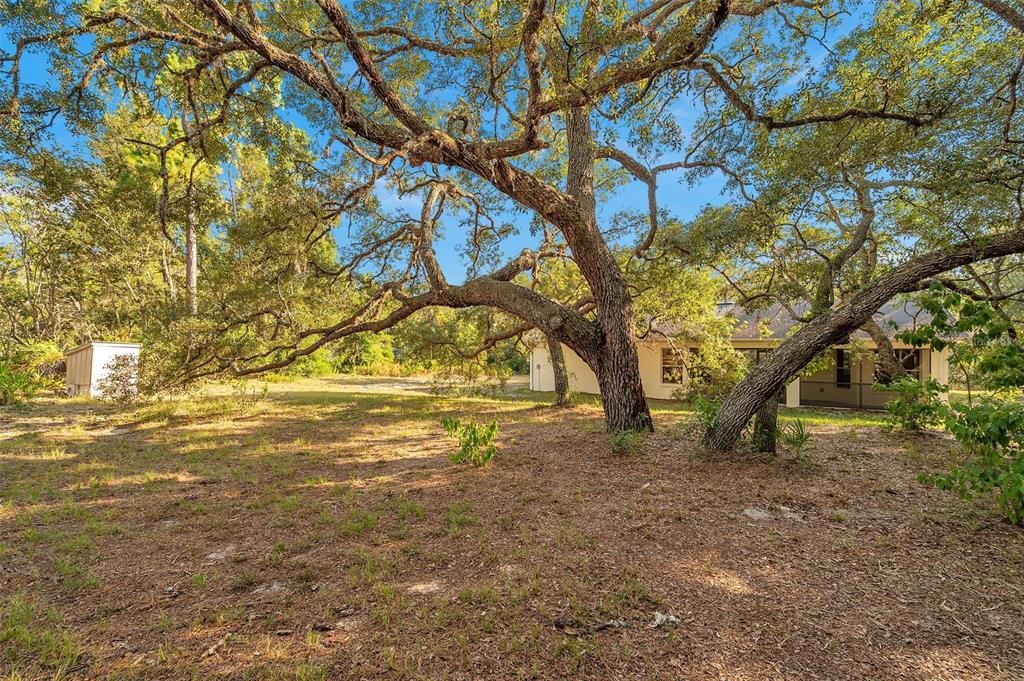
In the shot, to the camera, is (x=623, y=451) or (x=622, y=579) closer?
(x=622, y=579)

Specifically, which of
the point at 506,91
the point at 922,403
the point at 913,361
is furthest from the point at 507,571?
the point at 913,361

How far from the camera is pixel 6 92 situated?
502 cm

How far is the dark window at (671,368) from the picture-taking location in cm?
1340

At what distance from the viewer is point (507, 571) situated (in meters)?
2.68

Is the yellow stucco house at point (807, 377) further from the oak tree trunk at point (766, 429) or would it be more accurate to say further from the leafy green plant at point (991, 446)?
the leafy green plant at point (991, 446)

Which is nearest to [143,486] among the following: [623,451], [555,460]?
[555,460]

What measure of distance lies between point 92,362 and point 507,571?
13731mm

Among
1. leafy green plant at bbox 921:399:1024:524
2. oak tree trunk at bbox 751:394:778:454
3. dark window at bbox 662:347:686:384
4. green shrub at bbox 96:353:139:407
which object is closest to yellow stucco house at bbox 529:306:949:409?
dark window at bbox 662:347:686:384

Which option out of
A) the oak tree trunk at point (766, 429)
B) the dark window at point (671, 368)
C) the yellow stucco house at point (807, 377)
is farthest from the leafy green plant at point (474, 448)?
the dark window at point (671, 368)

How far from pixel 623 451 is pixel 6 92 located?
8.54 meters

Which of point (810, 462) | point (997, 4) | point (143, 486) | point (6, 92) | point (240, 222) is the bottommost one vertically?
point (143, 486)

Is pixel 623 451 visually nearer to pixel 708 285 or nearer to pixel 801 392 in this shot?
pixel 708 285

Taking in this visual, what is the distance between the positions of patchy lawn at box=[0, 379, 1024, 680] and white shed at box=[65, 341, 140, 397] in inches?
289

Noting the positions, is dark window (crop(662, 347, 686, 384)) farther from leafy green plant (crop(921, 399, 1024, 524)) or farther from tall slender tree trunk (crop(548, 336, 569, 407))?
leafy green plant (crop(921, 399, 1024, 524))
